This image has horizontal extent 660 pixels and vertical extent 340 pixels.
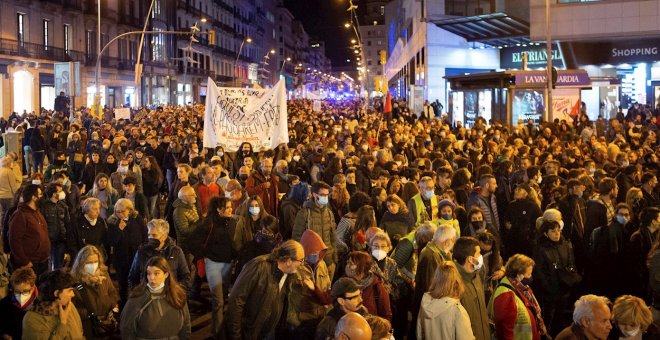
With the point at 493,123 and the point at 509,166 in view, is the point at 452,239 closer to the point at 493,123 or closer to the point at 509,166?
the point at 509,166

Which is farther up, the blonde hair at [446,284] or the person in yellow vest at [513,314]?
the blonde hair at [446,284]

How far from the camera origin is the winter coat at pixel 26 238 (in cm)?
835

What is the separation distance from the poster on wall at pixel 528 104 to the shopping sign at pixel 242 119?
547 inches

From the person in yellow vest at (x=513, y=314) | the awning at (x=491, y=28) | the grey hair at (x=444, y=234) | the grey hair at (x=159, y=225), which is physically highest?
the awning at (x=491, y=28)

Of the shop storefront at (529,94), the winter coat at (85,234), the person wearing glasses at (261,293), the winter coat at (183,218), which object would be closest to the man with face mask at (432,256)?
the person wearing glasses at (261,293)

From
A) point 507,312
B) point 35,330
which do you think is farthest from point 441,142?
point 35,330

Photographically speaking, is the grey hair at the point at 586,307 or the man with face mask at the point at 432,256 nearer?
the grey hair at the point at 586,307

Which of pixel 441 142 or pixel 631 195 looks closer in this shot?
pixel 631 195

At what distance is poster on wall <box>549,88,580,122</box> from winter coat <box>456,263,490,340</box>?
2177 centimetres

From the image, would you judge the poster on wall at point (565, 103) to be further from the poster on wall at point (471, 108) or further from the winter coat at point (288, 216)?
the winter coat at point (288, 216)

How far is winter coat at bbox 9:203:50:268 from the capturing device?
8.35 m

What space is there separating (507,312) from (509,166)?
6.39 meters

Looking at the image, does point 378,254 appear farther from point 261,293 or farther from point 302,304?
point 261,293

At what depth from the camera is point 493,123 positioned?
22016mm
